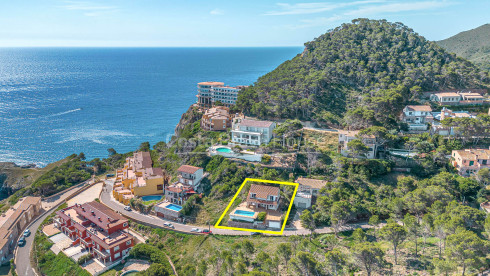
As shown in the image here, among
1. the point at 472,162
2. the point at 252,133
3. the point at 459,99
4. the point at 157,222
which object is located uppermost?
the point at 459,99

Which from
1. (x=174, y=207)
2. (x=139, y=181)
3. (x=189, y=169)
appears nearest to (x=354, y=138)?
(x=189, y=169)

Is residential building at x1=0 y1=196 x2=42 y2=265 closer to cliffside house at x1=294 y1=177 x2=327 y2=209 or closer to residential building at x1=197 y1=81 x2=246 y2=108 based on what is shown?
cliffside house at x1=294 y1=177 x2=327 y2=209

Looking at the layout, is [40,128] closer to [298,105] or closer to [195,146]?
[195,146]

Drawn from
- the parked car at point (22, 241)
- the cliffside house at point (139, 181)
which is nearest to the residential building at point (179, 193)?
the cliffside house at point (139, 181)

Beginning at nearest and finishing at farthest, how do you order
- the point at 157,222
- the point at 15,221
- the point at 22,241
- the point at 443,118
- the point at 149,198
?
the point at 22,241 < the point at 157,222 < the point at 15,221 < the point at 149,198 < the point at 443,118

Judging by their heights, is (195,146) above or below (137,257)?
above

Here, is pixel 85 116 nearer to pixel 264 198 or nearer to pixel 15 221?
pixel 15 221

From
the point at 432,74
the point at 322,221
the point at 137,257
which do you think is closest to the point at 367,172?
the point at 322,221

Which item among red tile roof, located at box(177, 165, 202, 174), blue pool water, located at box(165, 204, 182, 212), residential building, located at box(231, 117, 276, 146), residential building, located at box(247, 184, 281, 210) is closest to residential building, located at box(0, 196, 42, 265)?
blue pool water, located at box(165, 204, 182, 212)
